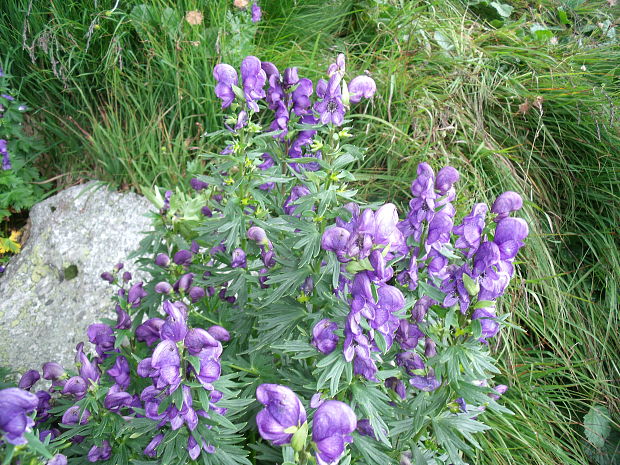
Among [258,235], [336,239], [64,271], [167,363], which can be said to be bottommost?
[64,271]

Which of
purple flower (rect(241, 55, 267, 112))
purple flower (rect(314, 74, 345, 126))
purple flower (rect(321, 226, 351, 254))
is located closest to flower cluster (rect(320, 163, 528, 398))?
purple flower (rect(321, 226, 351, 254))

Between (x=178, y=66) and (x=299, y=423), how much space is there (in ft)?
10.1

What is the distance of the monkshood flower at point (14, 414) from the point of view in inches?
34.3

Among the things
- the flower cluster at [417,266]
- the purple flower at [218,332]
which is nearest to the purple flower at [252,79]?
the flower cluster at [417,266]

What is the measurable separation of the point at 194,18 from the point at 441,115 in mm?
1754

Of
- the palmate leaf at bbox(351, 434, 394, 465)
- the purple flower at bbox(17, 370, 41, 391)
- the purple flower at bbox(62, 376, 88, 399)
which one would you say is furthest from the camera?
the purple flower at bbox(17, 370, 41, 391)

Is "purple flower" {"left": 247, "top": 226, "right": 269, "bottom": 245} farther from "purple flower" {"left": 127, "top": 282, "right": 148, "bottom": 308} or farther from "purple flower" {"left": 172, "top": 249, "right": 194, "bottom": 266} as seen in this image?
"purple flower" {"left": 127, "top": 282, "right": 148, "bottom": 308}

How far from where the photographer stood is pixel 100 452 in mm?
1564

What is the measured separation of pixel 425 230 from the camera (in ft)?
5.08

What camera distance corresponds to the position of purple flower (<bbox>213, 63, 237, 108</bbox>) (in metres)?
1.81

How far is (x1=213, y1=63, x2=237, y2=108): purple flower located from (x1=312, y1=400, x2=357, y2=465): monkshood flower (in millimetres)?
1154

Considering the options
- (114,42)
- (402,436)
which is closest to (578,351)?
(402,436)

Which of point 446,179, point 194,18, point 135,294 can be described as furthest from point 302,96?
point 194,18

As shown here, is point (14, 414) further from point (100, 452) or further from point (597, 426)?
point (597, 426)
